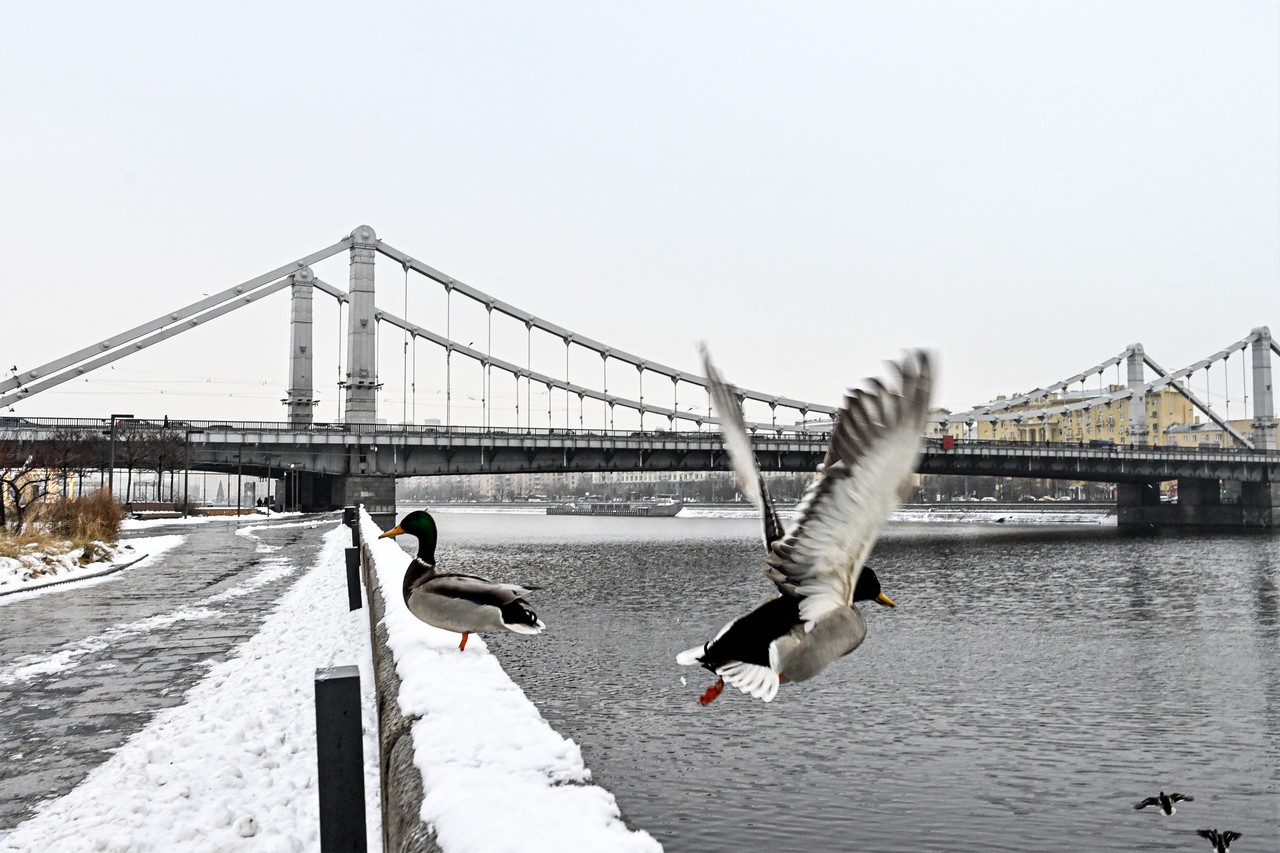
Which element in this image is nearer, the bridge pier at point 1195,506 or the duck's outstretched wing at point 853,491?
the duck's outstretched wing at point 853,491

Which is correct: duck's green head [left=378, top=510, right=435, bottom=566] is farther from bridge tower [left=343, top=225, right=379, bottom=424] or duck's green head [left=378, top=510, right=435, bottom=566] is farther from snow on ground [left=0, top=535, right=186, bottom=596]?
bridge tower [left=343, top=225, right=379, bottom=424]

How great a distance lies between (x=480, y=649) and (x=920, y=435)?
501cm

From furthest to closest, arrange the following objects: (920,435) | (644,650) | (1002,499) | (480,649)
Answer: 1. (1002,499)
2. (644,650)
3. (480,649)
4. (920,435)

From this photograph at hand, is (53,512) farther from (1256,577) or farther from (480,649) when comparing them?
(1256,577)

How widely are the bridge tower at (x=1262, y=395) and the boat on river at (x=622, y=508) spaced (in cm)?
6803

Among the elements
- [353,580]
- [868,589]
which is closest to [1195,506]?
[353,580]

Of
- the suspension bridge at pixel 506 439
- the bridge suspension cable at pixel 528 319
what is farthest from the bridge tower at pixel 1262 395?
the bridge suspension cable at pixel 528 319

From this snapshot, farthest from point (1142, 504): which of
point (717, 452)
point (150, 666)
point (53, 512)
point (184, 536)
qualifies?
point (150, 666)

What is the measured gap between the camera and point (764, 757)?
1115 centimetres

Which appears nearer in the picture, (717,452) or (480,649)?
(480,649)

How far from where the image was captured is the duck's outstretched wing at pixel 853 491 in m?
1.82

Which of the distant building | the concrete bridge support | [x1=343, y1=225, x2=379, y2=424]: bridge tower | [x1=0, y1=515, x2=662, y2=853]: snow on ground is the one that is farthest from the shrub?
the distant building

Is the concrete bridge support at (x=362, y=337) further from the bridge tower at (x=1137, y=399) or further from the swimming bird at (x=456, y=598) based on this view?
the bridge tower at (x=1137, y=399)

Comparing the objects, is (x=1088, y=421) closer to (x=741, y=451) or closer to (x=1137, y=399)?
(x=1137, y=399)
